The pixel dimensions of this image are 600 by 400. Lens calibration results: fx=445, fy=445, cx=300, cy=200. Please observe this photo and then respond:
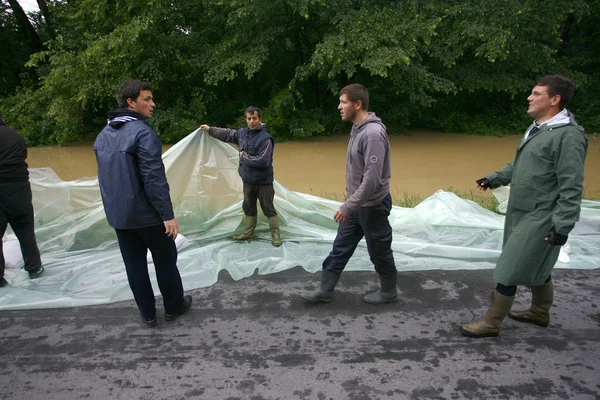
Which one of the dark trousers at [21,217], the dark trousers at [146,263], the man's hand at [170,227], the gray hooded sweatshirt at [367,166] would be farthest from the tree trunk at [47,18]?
the gray hooded sweatshirt at [367,166]

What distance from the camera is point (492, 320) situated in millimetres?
2943

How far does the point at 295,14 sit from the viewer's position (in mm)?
11766

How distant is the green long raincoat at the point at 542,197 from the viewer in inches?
99.7

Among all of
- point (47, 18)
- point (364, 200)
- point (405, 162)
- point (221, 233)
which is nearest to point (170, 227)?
point (364, 200)

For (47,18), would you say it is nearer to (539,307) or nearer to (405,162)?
(405,162)

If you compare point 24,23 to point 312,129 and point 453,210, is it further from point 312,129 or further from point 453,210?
point 453,210

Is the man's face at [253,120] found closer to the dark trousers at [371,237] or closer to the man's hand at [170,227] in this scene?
the dark trousers at [371,237]

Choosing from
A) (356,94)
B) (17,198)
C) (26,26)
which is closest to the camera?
(356,94)

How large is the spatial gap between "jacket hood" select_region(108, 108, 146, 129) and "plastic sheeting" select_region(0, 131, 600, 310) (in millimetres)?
1511

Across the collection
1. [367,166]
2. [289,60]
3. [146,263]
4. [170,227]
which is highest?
[289,60]

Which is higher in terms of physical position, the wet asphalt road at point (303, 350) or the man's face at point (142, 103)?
the man's face at point (142, 103)

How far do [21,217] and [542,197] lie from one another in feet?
13.3

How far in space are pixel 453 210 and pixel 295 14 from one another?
854cm

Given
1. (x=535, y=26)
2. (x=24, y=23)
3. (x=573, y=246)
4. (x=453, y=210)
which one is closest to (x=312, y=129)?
(x=535, y=26)
